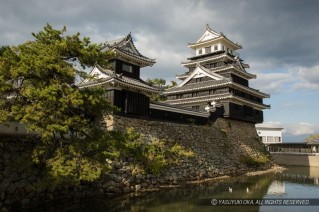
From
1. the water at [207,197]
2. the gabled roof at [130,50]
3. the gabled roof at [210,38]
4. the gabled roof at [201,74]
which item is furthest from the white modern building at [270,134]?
the gabled roof at [130,50]

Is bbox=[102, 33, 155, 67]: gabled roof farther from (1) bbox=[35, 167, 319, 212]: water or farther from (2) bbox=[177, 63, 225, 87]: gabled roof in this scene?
(2) bbox=[177, 63, 225, 87]: gabled roof

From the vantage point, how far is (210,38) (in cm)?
3656

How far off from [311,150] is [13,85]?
4128 centimetres

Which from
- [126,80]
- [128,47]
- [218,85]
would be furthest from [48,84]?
[218,85]

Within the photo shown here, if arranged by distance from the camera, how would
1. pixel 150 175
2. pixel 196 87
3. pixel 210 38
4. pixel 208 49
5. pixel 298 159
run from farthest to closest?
pixel 298 159
pixel 208 49
pixel 210 38
pixel 196 87
pixel 150 175

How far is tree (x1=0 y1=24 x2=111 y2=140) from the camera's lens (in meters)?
11.8

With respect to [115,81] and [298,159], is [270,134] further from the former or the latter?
[115,81]

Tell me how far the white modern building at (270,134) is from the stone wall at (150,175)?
16.3m

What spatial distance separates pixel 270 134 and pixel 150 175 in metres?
36.7

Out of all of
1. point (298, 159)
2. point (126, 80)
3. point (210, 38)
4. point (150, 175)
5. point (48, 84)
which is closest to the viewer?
point (48, 84)

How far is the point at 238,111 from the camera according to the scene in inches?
1210

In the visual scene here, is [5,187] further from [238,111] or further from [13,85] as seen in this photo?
[238,111]

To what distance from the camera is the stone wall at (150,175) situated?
42.9 feet

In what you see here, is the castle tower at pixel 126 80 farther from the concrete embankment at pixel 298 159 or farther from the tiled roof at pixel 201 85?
the concrete embankment at pixel 298 159
